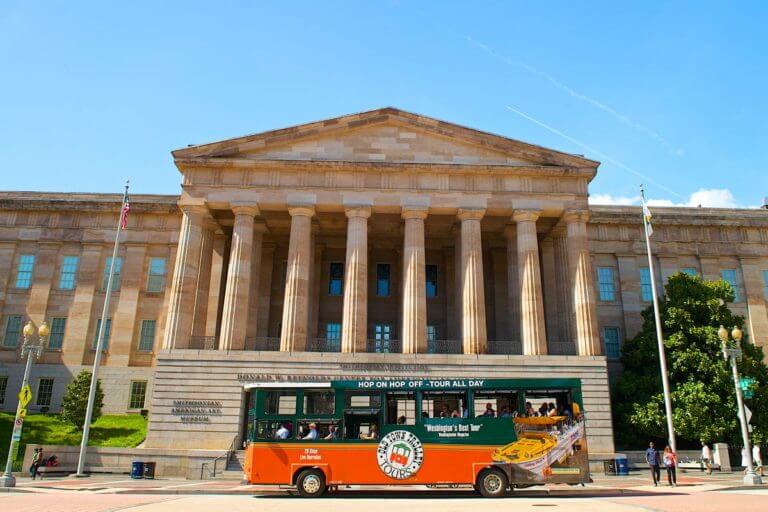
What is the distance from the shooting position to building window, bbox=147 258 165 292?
43562 millimetres

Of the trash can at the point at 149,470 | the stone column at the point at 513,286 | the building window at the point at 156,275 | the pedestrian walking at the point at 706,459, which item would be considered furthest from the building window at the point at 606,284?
the building window at the point at 156,275

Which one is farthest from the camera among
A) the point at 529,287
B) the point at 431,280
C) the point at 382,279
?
the point at 382,279

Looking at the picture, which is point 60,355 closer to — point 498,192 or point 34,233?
point 34,233

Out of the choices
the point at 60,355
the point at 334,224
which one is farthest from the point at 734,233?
the point at 60,355

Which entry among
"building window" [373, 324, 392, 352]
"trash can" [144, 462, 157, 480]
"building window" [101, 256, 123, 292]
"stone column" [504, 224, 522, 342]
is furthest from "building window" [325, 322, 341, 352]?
"building window" [101, 256, 123, 292]

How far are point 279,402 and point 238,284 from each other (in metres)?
16.1

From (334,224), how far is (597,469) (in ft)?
71.6

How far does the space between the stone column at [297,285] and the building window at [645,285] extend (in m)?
25.3

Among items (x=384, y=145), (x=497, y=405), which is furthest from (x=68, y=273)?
(x=497, y=405)

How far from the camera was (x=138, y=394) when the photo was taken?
41.0 meters

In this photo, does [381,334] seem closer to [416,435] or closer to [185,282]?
[185,282]

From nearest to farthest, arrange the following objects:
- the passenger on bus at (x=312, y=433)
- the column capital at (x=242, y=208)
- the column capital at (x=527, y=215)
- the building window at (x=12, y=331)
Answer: the passenger on bus at (x=312, y=433) → the column capital at (x=242, y=208) → the column capital at (x=527, y=215) → the building window at (x=12, y=331)

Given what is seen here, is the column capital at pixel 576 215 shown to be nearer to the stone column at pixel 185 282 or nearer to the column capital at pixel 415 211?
the column capital at pixel 415 211

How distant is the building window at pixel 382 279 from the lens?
42.7 m
